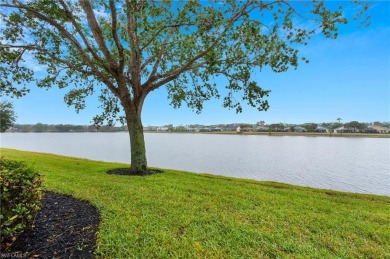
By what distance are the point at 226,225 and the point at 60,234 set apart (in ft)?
10.1

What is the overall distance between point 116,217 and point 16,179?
7.14 ft

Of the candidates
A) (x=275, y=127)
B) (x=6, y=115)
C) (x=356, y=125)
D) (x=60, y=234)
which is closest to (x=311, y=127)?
(x=275, y=127)

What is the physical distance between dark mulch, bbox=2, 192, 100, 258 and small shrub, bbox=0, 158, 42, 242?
262mm

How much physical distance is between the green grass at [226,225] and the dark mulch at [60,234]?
0.23 meters

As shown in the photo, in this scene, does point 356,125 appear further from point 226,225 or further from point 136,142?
point 226,225

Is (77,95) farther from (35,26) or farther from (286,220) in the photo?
(286,220)

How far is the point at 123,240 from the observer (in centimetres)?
426

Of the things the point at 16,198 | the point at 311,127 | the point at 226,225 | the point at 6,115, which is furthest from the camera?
the point at 311,127

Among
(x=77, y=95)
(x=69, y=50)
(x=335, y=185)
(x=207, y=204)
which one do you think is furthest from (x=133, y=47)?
(x=335, y=185)

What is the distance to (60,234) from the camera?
4.25 meters

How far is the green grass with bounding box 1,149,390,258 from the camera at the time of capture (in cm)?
411

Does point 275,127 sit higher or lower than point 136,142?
higher

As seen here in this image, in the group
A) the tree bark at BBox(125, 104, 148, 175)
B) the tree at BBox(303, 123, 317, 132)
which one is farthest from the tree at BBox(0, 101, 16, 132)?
the tree at BBox(303, 123, 317, 132)

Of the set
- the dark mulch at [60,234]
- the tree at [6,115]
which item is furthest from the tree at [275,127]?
the dark mulch at [60,234]
